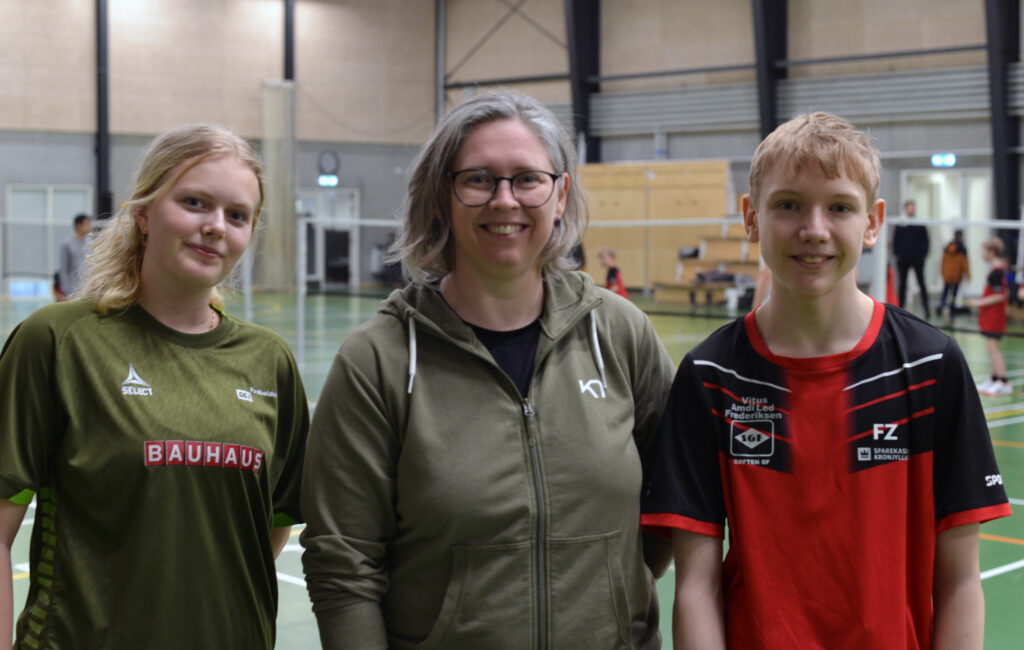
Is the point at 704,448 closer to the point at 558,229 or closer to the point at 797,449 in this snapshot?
the point at 797,449

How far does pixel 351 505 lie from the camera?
198 centimetres

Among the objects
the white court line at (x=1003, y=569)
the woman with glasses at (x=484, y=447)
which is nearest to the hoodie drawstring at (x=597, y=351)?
the woman with glasses at (x=484, y=447)

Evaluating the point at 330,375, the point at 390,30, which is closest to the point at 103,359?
the point at 330,375

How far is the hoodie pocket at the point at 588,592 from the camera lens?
6.52ft

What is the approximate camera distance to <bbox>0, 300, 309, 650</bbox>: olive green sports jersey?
2.06m

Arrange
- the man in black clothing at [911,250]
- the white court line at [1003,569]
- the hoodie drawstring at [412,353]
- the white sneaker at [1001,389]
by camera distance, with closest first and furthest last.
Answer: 1. the hoodie drawstring at [412,353]
2. the white court line at [1003,569]
3. the white sneaker at [1001,389]
4. the man in black clothing at [911,250]

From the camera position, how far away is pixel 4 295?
22.8 m

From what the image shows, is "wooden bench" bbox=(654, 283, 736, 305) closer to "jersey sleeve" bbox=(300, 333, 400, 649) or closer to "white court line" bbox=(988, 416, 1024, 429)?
"white court line" bbox=(988, 416, 1024, 429)

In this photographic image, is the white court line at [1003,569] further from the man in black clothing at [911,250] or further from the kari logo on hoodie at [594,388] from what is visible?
the man in black clothing at [911,250]

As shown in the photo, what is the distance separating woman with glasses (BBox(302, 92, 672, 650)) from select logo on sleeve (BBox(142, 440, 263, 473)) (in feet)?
0.61

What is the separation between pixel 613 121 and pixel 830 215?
23219 millimetres

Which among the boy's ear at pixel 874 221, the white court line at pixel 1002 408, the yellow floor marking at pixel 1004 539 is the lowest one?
the yellow floor marking at pixel 1004 539

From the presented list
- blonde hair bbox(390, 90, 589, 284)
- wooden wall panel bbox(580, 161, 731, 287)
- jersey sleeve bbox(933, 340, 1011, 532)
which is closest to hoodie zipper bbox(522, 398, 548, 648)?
blonde hair bbox(390, 90, 589, 284)

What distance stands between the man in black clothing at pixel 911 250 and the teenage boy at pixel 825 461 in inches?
721
